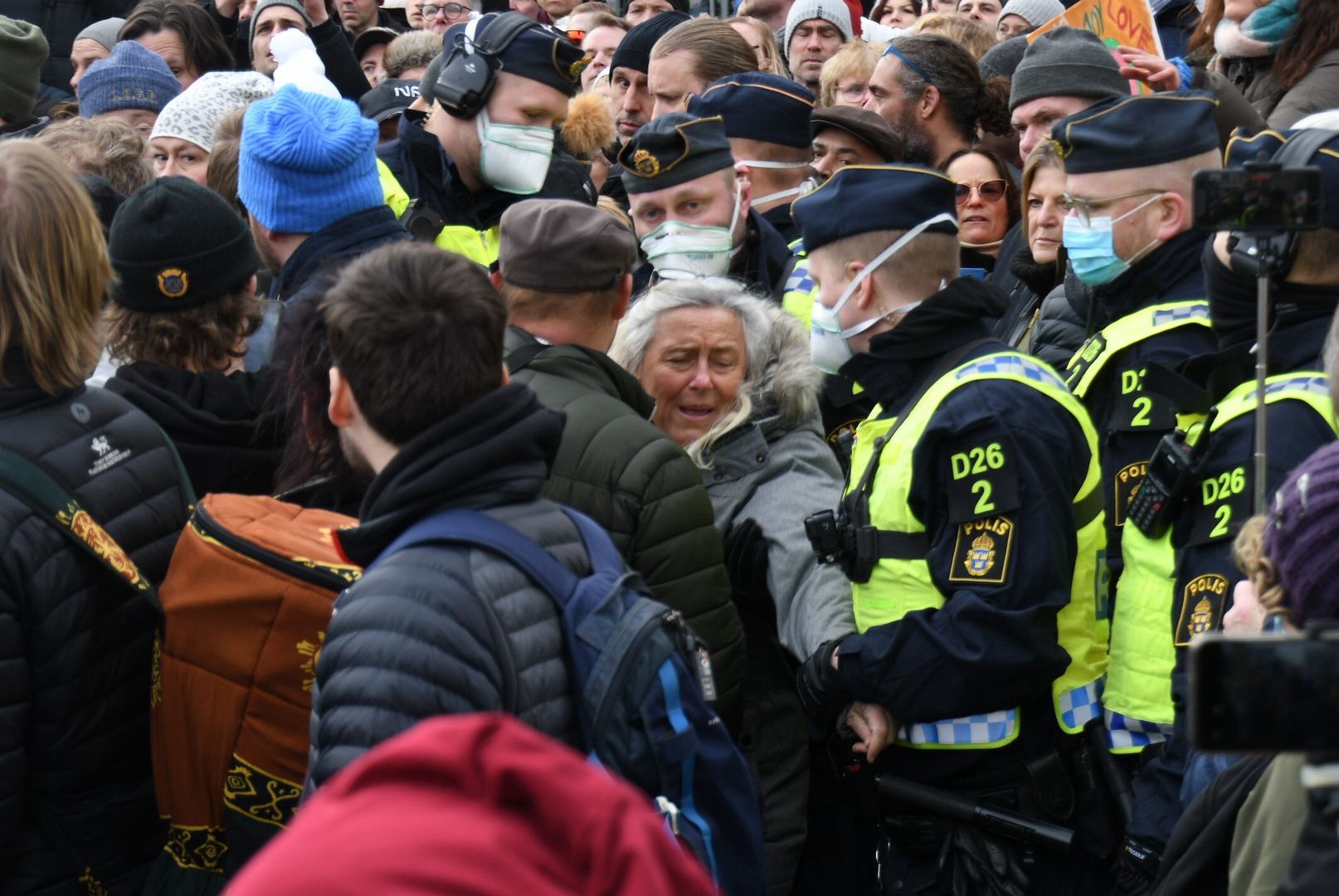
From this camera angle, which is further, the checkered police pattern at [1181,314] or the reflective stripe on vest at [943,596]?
the checkered police pattern at [1181,314]

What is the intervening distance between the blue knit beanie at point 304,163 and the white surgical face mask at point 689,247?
1.25m

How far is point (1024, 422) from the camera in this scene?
11.8ft

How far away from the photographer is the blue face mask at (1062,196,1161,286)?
426 centimetres

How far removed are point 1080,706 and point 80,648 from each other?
2.29 m

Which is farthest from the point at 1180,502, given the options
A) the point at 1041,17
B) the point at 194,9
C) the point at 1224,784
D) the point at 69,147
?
the point at 194,9

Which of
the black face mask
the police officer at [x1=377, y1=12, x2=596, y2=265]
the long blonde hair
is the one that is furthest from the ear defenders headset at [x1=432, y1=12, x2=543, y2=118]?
the black face mask

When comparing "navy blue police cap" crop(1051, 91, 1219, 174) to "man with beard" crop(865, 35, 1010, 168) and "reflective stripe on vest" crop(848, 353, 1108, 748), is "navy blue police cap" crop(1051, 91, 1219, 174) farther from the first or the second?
"man with beard" crop(865, 35, 1010, 168)

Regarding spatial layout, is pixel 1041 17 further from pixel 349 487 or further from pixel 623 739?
pixel 623 739

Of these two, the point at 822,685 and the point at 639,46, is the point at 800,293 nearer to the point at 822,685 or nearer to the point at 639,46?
the point at 822,685

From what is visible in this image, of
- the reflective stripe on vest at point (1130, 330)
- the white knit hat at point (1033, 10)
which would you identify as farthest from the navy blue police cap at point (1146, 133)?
the white knit hat at point (1033, 10)

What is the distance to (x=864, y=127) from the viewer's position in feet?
19.6

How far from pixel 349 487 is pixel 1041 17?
6003 mm

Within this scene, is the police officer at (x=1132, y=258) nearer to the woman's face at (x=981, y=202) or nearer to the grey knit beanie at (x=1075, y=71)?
the grey knit beanie at (x=1075, y=71)

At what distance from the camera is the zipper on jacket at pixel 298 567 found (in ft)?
9.55
